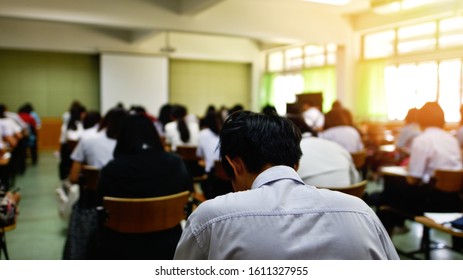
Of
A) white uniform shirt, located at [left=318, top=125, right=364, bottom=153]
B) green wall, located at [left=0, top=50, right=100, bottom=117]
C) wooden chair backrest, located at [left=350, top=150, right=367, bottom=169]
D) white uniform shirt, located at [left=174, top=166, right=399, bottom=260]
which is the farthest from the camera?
green wall, located at [left=0, top=50, right=100, bottom=117]

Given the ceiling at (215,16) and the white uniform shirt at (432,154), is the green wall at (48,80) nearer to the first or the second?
the ceiling at (215,16)

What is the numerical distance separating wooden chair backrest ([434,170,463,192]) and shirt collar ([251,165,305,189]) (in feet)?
7.78

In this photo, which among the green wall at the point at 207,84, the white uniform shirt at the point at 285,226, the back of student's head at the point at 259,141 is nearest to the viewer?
the white uniform shirt at the point at 285,226

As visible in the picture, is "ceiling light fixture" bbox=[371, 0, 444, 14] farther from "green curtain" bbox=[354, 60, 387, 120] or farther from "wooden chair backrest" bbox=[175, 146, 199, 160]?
"green curtain" bbox=[354, 60, 387, 120]

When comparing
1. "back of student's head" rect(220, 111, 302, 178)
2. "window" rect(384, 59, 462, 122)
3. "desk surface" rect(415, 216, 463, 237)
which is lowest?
"desk surface" rect(415, 216, 463, 237)

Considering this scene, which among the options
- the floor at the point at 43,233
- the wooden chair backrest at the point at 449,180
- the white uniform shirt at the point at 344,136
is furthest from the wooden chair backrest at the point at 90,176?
the wooden chair backrest at the point at 449,180

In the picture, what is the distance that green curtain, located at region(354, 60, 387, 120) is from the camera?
8.43 m

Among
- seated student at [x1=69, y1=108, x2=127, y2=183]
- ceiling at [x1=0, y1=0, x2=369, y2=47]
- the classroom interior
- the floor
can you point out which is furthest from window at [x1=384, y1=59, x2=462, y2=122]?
ceiling at [x1=0, y1=0, x2=369, y2=47]

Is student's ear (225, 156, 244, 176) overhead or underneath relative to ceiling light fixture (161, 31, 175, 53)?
underneath

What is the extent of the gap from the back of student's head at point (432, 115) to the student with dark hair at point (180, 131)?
8.96 feet

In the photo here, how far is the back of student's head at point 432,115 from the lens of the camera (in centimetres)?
299

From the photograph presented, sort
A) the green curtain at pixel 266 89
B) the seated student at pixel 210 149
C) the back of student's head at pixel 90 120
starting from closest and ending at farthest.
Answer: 1. the seated student at pixel 210 149
2. the back of student's head at pixel 90 120
3. the green curtain at pixel 266 89
